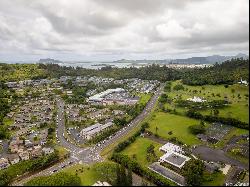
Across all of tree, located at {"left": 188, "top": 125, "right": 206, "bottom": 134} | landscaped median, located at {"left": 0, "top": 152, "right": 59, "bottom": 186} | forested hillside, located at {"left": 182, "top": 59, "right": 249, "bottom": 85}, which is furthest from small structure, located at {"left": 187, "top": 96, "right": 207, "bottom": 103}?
landscaped median, located at {"left": 0, "top": 152, "right": 59, "bottom": 186}

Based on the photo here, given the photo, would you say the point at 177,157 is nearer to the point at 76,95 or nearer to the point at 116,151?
the point at 116,151

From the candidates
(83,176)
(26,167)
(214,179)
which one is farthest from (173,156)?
(26,167)

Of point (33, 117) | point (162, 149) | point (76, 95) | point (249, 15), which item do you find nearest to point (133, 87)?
point (76, 95)

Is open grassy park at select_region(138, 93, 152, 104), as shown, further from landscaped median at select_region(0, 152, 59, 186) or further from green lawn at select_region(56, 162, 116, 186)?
green lawn at select_region(56, 162, 116, 186)

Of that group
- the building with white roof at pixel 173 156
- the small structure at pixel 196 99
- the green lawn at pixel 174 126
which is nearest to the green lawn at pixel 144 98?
the small structure at pixel 196 99

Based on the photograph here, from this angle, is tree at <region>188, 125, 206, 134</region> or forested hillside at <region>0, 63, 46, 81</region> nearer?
tree at <region>188, 125, 206, 134</region>

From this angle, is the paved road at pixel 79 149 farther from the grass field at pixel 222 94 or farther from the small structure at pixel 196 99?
the grass field at pixel 222 94

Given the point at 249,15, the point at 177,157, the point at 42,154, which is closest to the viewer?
the point at 249,15
